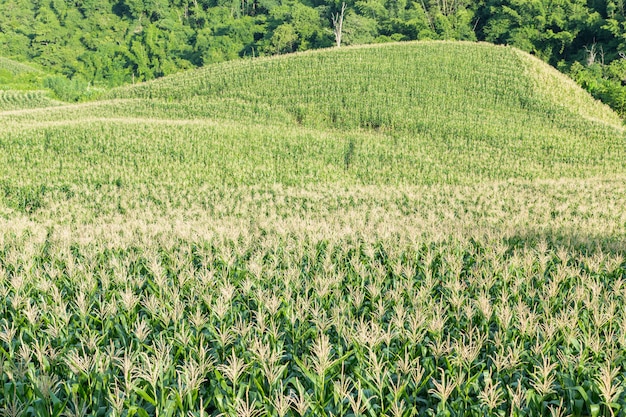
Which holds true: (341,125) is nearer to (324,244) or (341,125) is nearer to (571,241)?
(571,241)

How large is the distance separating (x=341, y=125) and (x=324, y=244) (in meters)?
26.2

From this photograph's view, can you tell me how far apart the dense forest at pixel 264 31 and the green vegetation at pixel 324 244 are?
1985cm

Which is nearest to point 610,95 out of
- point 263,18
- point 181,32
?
point 263,18

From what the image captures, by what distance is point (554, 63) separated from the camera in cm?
6500

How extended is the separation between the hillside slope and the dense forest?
12.7m

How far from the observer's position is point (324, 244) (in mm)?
9266

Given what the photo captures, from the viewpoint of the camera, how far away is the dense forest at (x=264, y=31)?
60781 millimetres

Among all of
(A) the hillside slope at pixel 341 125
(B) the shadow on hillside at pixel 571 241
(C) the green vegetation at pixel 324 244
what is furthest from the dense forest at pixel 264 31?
(B) the shadow on hillside at pixel 571 241

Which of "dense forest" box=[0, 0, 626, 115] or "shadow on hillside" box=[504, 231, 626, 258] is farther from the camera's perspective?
"dense forest" box=[0, 0, 626, 115]

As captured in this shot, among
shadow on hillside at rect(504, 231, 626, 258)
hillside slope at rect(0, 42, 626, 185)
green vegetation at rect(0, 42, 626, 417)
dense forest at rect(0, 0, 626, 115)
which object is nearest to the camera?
green vegetation at rect(0, 42, 626, 417)

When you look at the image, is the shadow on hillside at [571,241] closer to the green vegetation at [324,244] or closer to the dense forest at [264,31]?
the green vegetation at [324,244]

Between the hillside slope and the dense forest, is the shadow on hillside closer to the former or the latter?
the hillside slope

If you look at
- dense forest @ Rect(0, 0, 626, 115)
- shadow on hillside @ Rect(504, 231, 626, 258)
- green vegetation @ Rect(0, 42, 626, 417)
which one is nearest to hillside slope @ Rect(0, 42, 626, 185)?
green vegetation @ Rect(0, 42, 626, 417)

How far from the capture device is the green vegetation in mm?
4008
